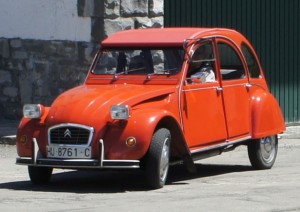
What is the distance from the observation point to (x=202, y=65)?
12.1 m

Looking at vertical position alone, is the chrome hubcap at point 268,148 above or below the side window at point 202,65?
below

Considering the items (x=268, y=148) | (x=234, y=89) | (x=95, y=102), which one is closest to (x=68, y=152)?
(x=95, y=102)

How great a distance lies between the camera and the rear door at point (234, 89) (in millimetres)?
12320

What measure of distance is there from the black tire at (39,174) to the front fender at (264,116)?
2.78 meters

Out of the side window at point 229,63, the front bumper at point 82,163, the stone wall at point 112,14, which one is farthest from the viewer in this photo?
the stone wall at point 112,14

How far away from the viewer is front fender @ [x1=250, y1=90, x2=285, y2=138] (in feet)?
41.7

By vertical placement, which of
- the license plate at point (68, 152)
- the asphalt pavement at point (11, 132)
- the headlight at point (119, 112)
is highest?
the headlight at point (119, 112)

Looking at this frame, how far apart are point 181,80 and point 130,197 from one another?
1.82 metres

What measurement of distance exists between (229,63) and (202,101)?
1237 millimetres

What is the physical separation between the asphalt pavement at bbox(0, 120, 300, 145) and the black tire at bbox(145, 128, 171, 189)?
4649 mm

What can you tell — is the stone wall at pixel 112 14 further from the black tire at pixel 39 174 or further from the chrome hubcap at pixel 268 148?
the black tire at pixel 39 174

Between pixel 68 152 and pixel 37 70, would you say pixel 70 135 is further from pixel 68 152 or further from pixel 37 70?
pixel 37 70

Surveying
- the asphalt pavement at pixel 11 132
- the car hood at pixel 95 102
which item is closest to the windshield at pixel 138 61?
the car hood at pixel 95 102

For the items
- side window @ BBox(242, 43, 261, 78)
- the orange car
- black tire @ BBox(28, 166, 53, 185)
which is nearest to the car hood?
the orange car
